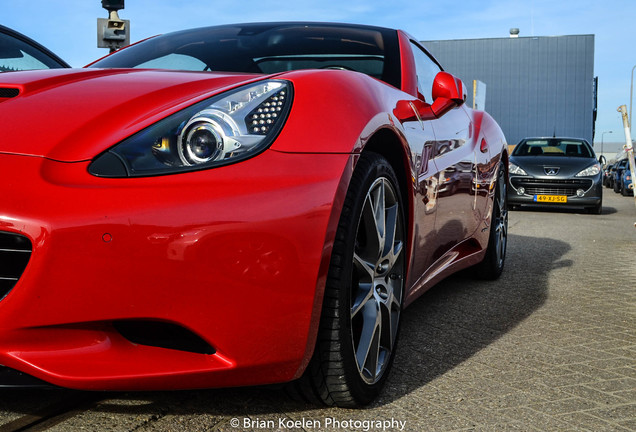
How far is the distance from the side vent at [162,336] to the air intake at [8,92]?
89 centimetres

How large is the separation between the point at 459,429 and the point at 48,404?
1.26m

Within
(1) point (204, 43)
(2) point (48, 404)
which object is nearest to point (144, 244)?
(2) point (48, 404)

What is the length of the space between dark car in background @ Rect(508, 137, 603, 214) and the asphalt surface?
30.9ft

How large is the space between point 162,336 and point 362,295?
738 mm

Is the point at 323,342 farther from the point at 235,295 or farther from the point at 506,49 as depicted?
the point at 506,49

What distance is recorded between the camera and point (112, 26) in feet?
24.1

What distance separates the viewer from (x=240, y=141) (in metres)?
2.17

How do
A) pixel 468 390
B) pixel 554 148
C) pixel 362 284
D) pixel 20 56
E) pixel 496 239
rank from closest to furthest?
1. pixel 362 284
2. pixel 468 390
3. pixel 20 56
4. pixel 496 239
5. pixel 554 148

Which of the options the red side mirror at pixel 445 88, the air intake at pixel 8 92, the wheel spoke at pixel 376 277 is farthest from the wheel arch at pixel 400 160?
the air intake at pixel 8 92

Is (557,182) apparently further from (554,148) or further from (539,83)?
(539,83)

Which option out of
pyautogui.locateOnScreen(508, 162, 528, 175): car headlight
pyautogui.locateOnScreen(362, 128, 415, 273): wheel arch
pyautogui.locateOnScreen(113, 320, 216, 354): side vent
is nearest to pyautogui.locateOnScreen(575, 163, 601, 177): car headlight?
pyautogui.locateOnScreen(508, 162, 528, 175): car headlight

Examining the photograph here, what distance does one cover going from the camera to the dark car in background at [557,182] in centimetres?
1386

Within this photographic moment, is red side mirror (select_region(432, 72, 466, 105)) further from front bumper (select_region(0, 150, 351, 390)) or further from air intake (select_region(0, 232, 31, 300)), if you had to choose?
air intake (select_region(0, 232, 31, 300))

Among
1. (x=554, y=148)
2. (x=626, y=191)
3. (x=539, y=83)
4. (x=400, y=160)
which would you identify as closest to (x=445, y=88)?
(x=400, y=160)
